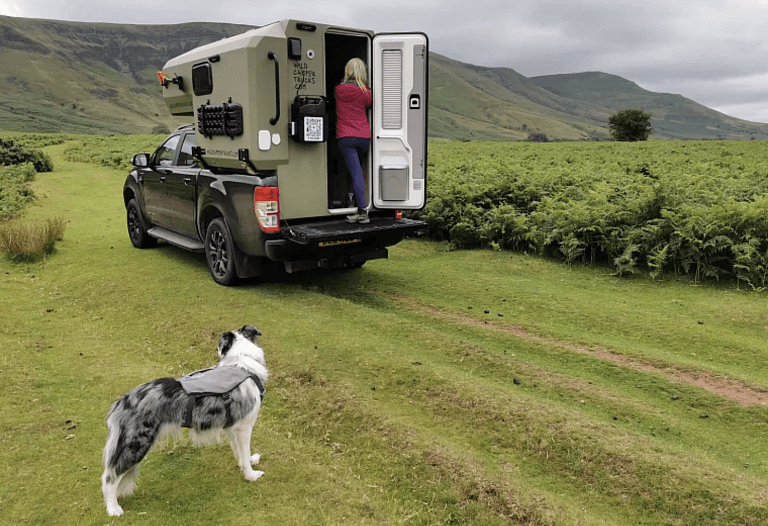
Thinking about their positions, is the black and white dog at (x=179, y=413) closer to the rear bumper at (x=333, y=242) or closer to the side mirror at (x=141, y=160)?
the rear bumper at (x=333, y=242)

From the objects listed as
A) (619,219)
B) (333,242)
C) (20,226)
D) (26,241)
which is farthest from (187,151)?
(619,219)

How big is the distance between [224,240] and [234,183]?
3.39ft

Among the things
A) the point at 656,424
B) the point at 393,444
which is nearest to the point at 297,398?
the point at 393,444

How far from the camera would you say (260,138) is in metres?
7.76

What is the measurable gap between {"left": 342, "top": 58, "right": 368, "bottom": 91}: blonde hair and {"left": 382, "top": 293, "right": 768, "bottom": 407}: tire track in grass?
136 inches

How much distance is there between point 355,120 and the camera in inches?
334

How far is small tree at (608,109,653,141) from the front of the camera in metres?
81.4

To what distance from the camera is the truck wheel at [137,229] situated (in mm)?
11742

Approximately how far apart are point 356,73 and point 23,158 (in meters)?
26.2

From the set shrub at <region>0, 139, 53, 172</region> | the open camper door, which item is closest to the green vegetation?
shrub at <region>0, 139, 53, 172</region>

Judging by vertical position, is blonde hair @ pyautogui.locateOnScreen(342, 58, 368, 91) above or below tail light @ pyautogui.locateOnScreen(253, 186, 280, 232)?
above

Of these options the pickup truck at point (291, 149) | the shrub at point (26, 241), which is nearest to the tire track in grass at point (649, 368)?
the pickup truck at point (291, 149)

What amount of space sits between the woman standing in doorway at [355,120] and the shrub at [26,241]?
6724 millimetres

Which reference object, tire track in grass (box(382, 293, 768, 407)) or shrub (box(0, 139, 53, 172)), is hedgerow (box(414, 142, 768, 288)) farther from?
shrub (box(0, 139, 53, 172))
